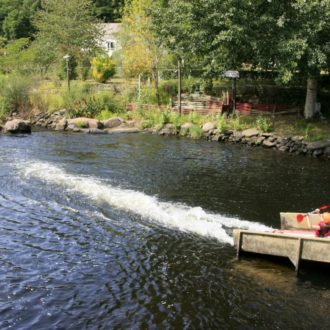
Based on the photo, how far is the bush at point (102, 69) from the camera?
5462 centimetres

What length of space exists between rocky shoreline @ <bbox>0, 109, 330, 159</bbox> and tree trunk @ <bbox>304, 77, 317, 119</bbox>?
4080 mm

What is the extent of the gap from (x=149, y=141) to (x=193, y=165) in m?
7.78

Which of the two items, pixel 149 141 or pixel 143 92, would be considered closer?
pixel 149 141

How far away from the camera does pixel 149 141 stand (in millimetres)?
33250

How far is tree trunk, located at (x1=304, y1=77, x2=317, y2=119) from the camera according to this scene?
108ft

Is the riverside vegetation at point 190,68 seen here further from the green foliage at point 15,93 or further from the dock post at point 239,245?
the dock post at point 239,245

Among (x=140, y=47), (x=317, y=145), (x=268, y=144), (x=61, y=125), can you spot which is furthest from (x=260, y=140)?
(x=140, y=47)

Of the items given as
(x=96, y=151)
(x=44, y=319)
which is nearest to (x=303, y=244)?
(x=44, y=319)

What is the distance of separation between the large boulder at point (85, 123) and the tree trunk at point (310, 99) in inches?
626

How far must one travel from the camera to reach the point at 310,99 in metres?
33.1

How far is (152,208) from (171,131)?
1759cm

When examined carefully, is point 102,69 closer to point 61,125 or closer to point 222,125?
point 61,125

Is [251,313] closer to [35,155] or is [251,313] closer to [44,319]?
[44,319]

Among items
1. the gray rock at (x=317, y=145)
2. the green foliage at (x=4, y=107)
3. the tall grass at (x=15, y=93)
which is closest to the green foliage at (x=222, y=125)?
the gray rock at (x=317, y=145)
